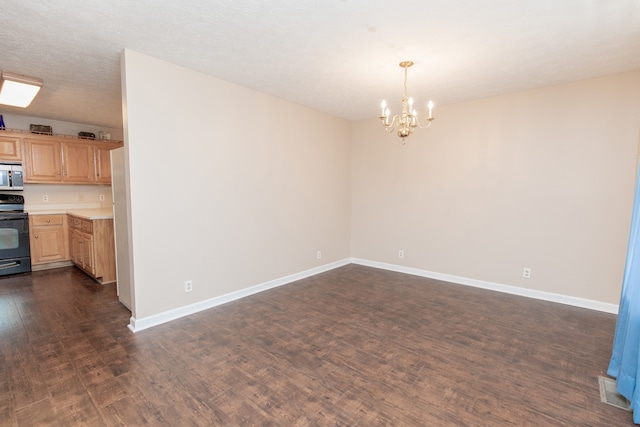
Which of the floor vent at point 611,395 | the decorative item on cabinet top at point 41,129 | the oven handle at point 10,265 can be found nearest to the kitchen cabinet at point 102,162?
the decorative item on cabinet top at point 41,129

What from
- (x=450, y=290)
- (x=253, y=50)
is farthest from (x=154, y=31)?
(x=450, y=290)

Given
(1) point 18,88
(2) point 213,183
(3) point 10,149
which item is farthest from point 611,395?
(3) point 10,149

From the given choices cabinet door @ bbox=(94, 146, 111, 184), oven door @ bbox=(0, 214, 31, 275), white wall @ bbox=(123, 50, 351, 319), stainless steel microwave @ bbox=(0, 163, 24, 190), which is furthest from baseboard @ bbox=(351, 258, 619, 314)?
stainless steel microwave @ bbox=(0, 163, 24, 190)

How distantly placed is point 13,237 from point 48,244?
47cm

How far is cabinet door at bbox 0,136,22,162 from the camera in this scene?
477 cm

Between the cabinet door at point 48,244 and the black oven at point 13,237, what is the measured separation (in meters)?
0.13

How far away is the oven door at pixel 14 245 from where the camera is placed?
15.4 ft

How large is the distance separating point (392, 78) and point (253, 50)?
5.32 feet

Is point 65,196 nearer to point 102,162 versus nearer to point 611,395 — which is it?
point 102,162

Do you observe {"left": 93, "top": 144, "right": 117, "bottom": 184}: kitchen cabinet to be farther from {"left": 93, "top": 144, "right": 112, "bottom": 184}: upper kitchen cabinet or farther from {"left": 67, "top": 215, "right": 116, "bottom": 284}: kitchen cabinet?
{"left": 67, "top": 215, "right": 116, "bottom": 284}: kitchen cabinet

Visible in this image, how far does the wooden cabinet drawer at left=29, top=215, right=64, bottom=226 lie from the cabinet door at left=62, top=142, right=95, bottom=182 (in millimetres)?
713

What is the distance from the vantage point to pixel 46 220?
16.9 ft

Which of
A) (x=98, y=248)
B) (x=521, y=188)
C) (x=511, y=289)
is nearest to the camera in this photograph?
(x=521, y=188)

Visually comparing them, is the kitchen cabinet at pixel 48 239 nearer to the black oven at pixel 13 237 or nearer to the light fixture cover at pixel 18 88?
the black oven at pixel 13 237
